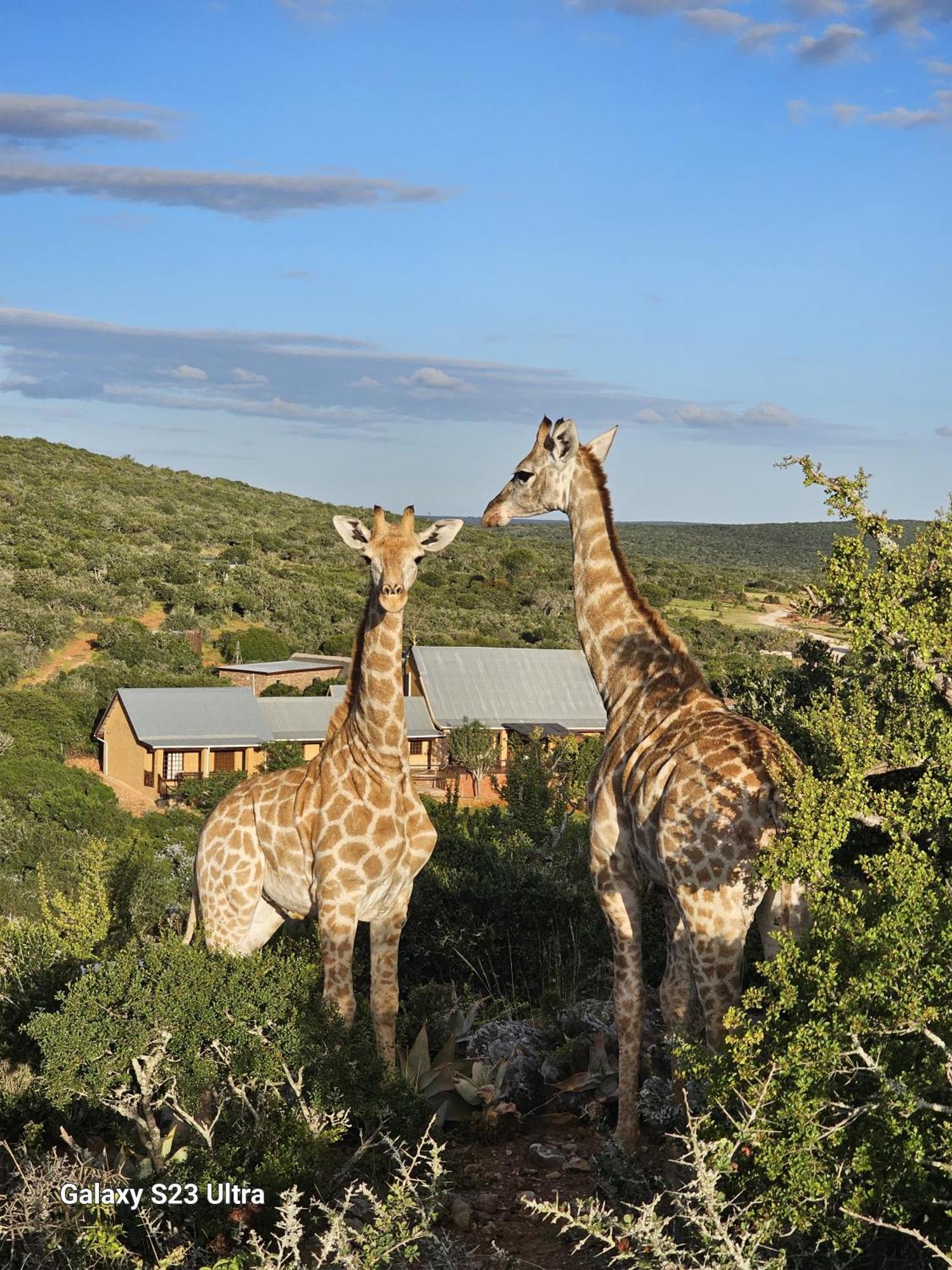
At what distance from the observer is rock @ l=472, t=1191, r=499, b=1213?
6.41m

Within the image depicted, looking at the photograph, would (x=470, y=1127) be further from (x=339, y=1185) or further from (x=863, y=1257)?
(x=863, y=1257)

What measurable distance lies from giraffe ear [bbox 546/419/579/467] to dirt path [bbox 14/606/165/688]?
36408 mm

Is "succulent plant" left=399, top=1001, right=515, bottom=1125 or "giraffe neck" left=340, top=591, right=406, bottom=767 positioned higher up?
"giraffe neck" left=340, top=591, right=406, bottom=767

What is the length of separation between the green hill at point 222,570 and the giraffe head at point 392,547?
3635 centimetres

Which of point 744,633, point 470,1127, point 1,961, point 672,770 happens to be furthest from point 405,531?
point 744,633

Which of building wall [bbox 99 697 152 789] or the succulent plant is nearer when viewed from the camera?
the succulent plant

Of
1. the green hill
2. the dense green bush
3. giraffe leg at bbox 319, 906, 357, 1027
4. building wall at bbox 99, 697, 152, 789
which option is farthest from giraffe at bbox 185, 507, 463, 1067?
the green hill

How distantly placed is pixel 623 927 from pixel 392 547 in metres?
2.44

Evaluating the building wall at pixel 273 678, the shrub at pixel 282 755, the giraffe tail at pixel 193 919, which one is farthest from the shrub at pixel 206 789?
the giraffe tail at pixel 193 919

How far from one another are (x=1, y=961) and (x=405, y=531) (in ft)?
13.2

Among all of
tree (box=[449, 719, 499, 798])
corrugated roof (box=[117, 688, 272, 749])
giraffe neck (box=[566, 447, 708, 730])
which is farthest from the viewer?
tree (box=[449, 719, 499, 798])

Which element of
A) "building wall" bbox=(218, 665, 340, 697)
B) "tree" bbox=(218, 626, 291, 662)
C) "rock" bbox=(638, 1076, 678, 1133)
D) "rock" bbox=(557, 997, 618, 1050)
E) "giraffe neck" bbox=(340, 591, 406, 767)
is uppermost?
"giraffe neck" bbox=(340, 591, 406, 767)

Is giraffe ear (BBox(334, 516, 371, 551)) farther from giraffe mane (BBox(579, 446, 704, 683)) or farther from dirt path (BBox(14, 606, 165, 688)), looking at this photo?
dirt path (BBox(14, 606, 165, 688))

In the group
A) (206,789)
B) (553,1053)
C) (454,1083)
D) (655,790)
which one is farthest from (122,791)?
(655,790)
